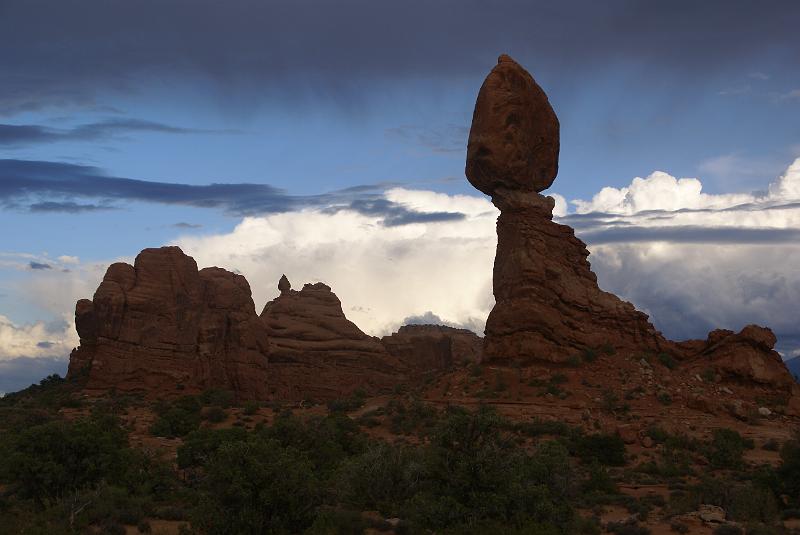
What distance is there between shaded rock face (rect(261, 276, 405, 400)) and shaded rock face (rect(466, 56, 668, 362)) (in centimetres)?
2219

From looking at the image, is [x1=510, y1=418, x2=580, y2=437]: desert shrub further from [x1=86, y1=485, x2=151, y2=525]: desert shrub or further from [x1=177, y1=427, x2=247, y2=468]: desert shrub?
[x1=86, y1=485, x2=151, y2=525]: desert shrub

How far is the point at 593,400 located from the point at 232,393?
2904 centimetres

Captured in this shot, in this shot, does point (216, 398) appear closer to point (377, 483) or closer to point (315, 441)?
point (315, 441)

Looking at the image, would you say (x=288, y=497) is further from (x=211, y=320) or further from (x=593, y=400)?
(x=211, y=320)

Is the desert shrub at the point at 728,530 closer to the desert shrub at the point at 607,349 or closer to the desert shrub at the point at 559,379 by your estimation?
the desert shrub at the point at 559,379

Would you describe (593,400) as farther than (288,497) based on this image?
Yes

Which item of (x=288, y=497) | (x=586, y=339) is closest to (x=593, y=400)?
(x=586, y=339)

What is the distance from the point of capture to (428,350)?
90750 mm

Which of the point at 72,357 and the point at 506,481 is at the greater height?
the point at 72,357

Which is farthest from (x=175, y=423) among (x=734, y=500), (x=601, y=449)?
(x=734, y=500)

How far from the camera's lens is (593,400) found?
2205 inches

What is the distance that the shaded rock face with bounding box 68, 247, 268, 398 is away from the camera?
6981 cm

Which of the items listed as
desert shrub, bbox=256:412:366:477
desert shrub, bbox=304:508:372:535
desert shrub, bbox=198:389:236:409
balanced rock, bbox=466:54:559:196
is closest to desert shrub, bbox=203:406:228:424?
desert shrub, bbox=198:389:236:409

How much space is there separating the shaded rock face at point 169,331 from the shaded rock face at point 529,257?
22.6m
